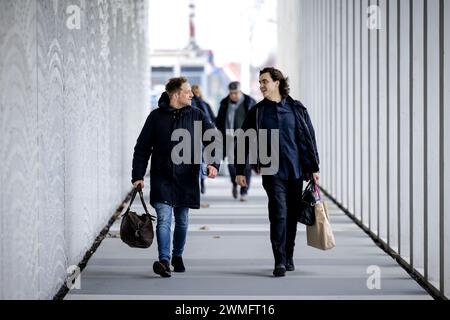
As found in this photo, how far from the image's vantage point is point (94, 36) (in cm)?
1096

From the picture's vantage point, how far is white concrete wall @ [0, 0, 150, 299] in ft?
19.1

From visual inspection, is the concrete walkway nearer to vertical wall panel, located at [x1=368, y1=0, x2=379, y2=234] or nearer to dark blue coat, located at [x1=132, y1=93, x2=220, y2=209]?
vertical wall panel, located at [x1=368, y1=0, x2=379, y2=234]

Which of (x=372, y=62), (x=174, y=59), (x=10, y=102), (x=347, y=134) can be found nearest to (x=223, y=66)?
(x=174, y=59)

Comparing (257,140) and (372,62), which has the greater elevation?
(372,62)

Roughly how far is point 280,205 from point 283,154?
17.5 inches

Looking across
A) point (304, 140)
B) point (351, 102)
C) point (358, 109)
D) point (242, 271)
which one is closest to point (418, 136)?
point (304, 140)

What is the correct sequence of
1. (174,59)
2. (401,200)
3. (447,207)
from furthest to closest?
(174,59)
(401,200)
(447,207)

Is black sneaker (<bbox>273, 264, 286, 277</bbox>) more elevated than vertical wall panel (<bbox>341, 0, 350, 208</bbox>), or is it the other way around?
vertical wall panel (<bbox>341, 0, 350, 208</bbox>)

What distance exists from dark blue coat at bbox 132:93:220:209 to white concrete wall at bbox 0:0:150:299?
2.17ft

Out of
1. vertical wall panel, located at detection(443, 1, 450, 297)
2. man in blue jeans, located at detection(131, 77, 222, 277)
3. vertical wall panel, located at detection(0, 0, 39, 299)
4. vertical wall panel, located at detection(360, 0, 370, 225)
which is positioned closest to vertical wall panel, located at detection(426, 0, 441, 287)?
vertical wall panel, located at detection(443, 1, 450, 297)

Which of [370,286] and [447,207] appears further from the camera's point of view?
[370,286]

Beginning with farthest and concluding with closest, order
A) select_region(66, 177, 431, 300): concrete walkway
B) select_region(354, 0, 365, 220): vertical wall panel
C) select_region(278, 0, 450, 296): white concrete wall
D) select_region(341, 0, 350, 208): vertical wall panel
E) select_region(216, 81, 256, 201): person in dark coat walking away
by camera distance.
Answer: select_region(216, 81, 256, 201): person in dark coat walking away, select_region(341, 0, 350, 208): vertical wall panel, select_region(354, 0, 365, 220): vertical wall panel, select_region(278, 0, 450, 296): white concrete wall, select_region(66, 177, 431, 300): concrete walkway
